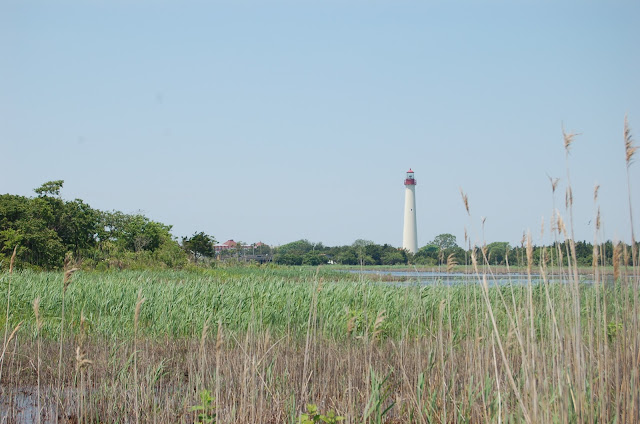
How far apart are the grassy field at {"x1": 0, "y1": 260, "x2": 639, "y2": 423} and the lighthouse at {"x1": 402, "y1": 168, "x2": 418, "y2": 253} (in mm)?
48152

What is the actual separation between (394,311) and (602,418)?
6501 mm

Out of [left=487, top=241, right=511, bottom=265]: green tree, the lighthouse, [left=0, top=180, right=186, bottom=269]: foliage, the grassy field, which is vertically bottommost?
the grassy field

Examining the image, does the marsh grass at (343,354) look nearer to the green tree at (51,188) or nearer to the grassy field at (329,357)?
the grassy field at (329,357)

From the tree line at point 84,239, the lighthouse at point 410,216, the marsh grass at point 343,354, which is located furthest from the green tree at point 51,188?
the lighthouse at point 410,216

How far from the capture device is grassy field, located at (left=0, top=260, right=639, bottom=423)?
2799 mm

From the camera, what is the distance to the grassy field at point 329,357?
9.18ft

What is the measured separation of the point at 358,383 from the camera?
5129 millimetres

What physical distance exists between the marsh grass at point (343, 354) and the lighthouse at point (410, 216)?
48.3m

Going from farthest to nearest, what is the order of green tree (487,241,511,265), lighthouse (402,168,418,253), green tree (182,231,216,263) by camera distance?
lighthouse (402,168,418,253), green tree (182,231,216,263), green tree (487,241,511,265)

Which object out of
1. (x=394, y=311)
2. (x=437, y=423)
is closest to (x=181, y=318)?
(x=394, y=311)

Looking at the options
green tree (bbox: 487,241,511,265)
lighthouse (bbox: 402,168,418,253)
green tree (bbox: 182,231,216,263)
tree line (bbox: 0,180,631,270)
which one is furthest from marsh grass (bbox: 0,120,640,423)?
lighthouse (bbox: 402,168,418,253)

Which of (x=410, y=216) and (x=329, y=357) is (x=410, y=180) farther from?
(x=329, y=357)

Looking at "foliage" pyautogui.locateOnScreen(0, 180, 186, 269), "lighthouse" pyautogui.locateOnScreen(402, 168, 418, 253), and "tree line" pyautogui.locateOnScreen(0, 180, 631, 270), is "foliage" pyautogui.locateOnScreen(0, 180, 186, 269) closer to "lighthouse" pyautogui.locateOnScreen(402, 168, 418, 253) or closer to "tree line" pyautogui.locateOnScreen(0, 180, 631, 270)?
"tree line" pyautogui.locateOnScreen(0, 180, 631, 270)

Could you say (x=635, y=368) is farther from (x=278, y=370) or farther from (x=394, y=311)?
(x=394, y=311)
